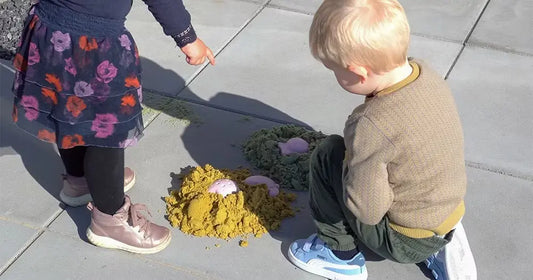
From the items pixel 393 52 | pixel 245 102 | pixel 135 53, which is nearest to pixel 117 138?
pixel 135 53

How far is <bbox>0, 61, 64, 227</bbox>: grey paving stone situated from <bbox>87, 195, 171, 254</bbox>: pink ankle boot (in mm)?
309

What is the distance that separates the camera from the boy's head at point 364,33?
223 centimetres

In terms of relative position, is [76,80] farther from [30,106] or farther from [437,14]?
[437,14]

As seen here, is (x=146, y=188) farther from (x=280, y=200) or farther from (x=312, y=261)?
(x=312, y=261)

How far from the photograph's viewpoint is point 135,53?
2.62 m

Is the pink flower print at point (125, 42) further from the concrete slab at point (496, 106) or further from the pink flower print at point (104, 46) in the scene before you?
the concrete slab at point (496, 106)

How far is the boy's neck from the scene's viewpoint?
7.68 feet

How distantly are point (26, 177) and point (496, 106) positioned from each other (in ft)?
7.58

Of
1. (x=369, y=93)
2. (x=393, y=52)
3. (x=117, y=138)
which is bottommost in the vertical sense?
(x=117, y=138)

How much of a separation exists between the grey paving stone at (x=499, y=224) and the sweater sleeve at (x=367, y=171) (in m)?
0.69

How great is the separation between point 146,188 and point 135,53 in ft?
2.74

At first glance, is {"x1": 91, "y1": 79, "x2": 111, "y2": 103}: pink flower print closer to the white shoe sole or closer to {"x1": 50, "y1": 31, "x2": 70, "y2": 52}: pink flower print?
{"x1": 50, "y1": 31, "x2": 70, "y2": 52}: pink flower print

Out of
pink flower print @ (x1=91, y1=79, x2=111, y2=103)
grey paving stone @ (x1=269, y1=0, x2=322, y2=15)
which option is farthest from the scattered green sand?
grey paving stone @ (x1=269, y1=0, x2=322, y2=15)

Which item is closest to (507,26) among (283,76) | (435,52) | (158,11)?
(435,52)
